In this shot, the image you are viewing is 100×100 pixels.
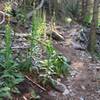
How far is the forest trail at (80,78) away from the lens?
5.91m

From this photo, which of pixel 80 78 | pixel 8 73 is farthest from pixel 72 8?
pixel 8 73

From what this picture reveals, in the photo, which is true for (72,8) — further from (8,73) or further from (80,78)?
(8,73)

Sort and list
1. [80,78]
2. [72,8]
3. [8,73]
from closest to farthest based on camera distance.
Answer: [8,73] → [80,78] → [72,8]

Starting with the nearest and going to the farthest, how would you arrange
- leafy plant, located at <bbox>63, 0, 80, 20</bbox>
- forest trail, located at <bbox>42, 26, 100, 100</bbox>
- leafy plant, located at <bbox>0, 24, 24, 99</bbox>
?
leafy plant, located at <bbox>0, 24, 24, 99</bbox> < forest trail, located at <bbox>42, 26, 100, 100</bbox> < leafy plant, located at <bbox>63, 0, 80, 20</bbox>

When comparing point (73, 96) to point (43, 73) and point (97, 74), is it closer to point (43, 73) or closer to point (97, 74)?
point (43, 73)

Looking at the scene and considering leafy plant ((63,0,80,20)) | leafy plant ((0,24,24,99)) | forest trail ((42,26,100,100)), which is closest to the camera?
leafy plant ((0,24,24,99))

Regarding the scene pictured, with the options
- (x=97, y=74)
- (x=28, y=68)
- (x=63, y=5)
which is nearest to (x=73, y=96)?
(x=28, y=68)

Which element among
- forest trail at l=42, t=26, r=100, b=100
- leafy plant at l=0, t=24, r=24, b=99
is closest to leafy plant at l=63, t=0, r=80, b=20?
forest trail at l=42, t=26, r=100, b=100

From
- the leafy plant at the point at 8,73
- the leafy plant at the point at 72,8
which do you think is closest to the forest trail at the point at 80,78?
the leafy plant at the point at 8,73

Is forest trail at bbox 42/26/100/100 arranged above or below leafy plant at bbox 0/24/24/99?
below

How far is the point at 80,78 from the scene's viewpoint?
6699 mm

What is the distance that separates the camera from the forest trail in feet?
19.4

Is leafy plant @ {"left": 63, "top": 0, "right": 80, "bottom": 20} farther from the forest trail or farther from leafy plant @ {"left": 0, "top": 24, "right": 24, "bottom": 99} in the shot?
leafy plant @ {"left": 0, "top": 24, "right": 24, "bottom": 99}

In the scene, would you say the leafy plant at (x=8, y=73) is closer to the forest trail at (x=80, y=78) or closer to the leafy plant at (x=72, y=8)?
the forest trail at (x=80, y=78)
